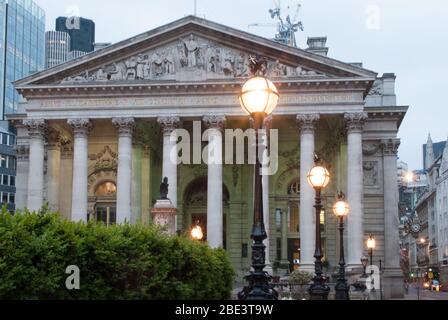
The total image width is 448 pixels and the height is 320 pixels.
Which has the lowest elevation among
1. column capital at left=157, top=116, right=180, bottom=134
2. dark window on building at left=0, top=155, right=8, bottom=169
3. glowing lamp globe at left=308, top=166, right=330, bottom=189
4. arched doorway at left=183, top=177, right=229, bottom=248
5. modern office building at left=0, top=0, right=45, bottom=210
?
glowing lamp globe at left=308, top=166, right=330, bottom=189

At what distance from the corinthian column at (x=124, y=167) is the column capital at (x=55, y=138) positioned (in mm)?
5924

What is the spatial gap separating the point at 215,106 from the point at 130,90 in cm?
650

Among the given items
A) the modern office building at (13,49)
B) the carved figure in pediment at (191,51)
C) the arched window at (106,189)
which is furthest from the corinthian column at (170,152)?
the modern office building at (13,49)

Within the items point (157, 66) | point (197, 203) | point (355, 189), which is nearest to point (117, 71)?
point (157, 66)

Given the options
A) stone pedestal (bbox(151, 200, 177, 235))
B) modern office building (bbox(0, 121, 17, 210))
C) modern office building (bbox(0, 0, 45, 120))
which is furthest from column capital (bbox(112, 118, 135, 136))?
modern office building (bbox(0, 0, 45, 120))

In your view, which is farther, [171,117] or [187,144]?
[187,144]

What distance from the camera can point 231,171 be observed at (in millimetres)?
65375

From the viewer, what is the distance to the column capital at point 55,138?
5962 centimetres

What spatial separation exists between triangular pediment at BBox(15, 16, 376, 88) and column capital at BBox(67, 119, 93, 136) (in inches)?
114

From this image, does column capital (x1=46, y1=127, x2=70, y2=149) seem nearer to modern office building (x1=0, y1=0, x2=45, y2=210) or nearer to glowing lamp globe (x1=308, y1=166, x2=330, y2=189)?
glowing lamp globe (x1=308, y1=166, x2=330, y2=189)

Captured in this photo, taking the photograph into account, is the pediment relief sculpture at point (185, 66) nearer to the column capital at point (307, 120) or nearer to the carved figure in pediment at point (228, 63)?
the carved figure in pediment at point (228, 63)

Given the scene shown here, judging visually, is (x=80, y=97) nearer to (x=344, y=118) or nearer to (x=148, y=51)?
(x=148, y=51)

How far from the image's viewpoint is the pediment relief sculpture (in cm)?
5644
